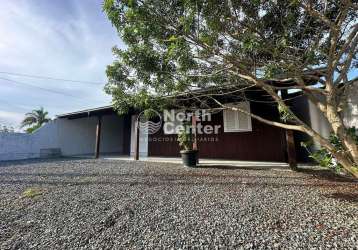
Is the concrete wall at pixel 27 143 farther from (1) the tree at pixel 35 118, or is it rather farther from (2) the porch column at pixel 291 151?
(2) the porch column at pixel 291 151

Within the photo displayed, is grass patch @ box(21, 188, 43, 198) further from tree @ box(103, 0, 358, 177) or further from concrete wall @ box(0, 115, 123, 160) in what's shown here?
concrete wall @ box(0, 115, 123, 160)

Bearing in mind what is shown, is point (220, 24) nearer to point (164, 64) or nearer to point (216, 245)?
point (164, 64)

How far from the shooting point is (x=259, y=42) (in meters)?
3.32

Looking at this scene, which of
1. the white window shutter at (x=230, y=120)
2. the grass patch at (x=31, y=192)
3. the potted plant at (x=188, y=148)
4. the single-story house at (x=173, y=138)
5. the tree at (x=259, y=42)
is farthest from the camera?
the white window shutter at (x=230, y=120)

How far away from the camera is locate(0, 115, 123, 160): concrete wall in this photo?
10828 millimetres

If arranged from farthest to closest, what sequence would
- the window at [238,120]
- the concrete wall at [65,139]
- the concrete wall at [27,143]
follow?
the concrete wall at [65,139] < the concrete wall at [27,143] < the window at [238,120]

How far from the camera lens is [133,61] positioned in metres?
4.59

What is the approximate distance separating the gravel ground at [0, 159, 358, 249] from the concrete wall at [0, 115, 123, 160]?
776cm

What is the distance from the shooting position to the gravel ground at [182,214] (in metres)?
2.17

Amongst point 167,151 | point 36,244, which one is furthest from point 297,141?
point 36,244

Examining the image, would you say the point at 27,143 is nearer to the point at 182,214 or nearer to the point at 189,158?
the point at 189,158

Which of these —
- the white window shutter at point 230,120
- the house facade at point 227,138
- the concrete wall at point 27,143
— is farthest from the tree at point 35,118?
the white window shutter at point 230,120

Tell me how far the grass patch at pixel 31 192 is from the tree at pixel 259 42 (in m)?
3.40

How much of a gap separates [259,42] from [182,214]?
10.0ft
